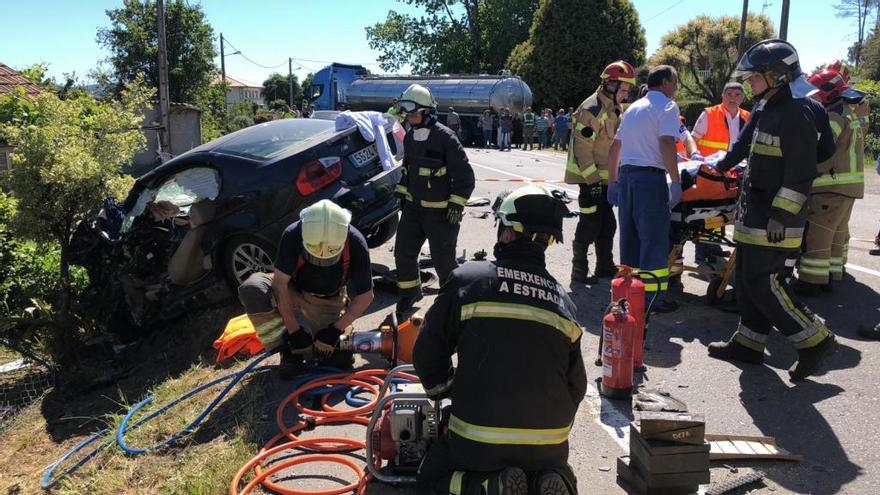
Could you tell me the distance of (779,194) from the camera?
4.27 m

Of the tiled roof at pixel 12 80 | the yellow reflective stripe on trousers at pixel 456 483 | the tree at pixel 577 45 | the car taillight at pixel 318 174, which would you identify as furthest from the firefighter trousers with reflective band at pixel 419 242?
the tree at pixel 577 45

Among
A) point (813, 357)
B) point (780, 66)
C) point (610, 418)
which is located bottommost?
point (610, 418)

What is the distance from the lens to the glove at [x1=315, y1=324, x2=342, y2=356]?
183 inches

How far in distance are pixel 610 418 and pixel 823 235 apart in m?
3.00

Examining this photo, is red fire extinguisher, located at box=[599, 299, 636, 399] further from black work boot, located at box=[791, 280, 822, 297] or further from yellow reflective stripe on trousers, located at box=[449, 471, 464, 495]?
black work boot, located at box=[791, 280, 822, 297]

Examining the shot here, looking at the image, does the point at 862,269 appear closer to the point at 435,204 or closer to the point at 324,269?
the point at 435,204

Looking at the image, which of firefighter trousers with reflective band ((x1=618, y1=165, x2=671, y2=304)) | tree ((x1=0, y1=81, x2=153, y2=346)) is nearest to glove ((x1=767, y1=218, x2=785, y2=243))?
firefighter trousers with reflective band ((x1=618, y1=165, x2=671, y2=304))

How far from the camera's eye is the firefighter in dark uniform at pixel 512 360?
2.62 m

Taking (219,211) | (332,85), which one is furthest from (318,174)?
(332,85)

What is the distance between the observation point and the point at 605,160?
260 inches

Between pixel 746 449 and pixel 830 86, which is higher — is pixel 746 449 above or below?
below

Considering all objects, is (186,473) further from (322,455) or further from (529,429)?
(529,429)

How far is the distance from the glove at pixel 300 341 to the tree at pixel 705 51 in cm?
3095

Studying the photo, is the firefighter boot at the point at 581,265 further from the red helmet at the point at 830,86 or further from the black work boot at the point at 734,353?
the red helmet at the point at 830,86
